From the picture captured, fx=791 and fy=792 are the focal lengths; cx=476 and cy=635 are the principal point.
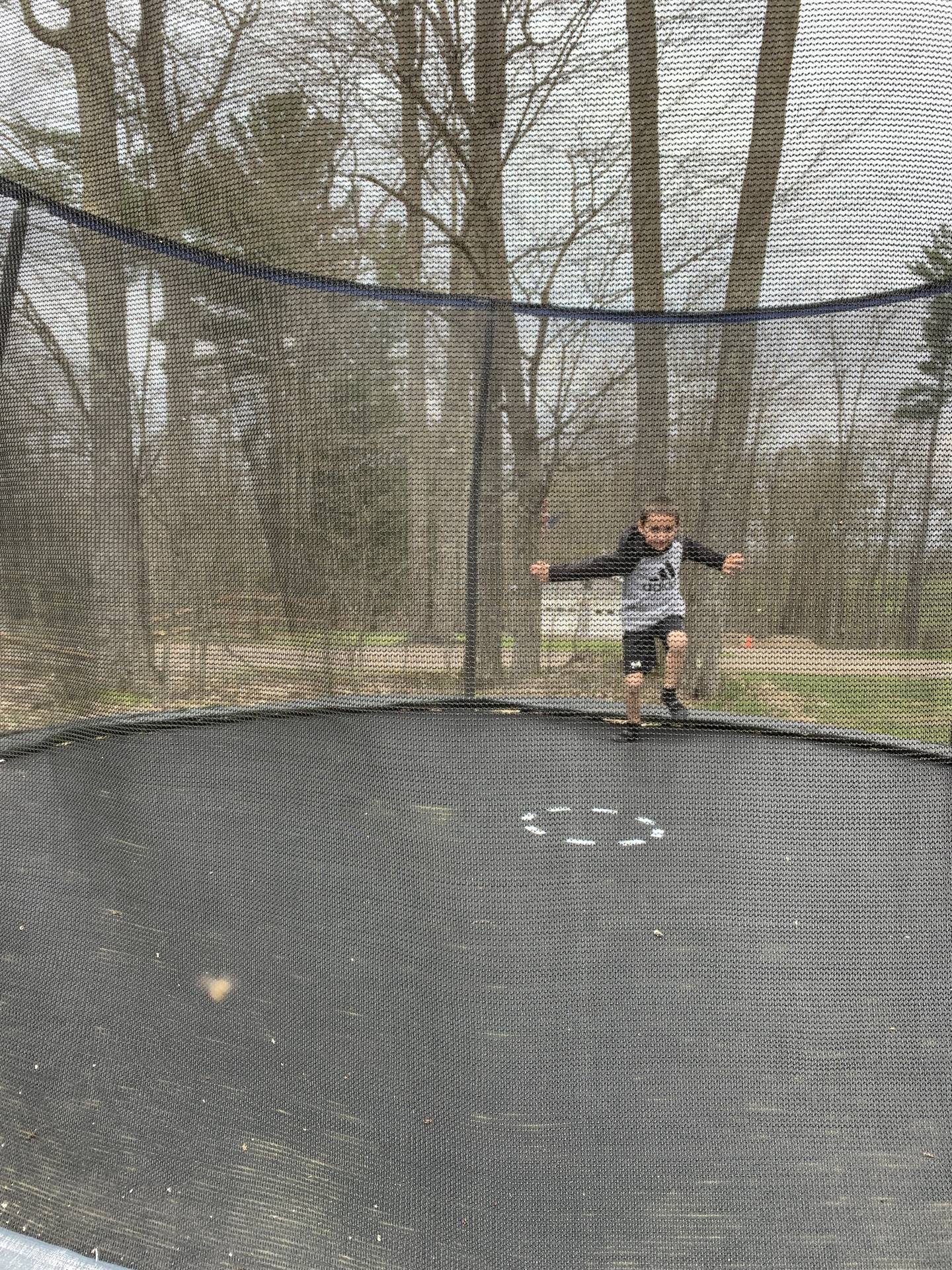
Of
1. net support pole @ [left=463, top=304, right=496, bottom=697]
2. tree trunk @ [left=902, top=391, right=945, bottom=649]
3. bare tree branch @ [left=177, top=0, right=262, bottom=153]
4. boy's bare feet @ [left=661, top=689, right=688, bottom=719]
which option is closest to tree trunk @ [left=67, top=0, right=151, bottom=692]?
bare tree branch @ [left=177, top=0, right=262, bottom=153]

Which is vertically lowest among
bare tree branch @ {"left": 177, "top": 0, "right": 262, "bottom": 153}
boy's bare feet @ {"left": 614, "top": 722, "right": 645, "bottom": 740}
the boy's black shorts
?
boy's bare feet @ {"left": 614, "top": 722, "right": 645, "bottom": 740}

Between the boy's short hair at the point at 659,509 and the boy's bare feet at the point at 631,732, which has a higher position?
the boy's short hair at the point at 659,509

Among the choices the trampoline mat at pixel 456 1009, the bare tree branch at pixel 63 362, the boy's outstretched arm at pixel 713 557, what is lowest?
the trampoline mat at pixel 456 1009

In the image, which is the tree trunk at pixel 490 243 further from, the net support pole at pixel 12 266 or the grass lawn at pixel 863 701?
the net support pole at pixel 12 266

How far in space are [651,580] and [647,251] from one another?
468mm

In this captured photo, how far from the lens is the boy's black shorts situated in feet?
4.31

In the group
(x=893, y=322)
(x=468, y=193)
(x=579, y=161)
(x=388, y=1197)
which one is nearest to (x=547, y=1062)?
(x=388, y=1197)

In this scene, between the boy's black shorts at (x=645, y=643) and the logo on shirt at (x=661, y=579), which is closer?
the logo on shirt at (x=661, y=579)

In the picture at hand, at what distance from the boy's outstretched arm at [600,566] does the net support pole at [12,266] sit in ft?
3.05

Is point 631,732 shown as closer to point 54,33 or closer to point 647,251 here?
point 647,251

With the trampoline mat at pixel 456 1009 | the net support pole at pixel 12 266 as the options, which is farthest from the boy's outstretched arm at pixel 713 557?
the net support pole at pixel 12 266

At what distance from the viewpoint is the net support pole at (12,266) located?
1.23 metres

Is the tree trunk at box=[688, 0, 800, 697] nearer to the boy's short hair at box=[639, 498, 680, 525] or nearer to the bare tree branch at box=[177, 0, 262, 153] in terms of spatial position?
the boy's short hair at box=[639, 498, 680, 525]

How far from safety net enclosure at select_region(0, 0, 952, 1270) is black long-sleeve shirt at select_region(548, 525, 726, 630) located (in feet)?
0.05
